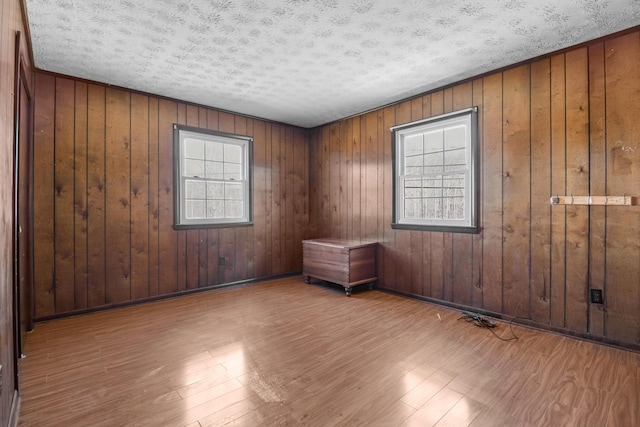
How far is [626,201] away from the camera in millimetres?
2500

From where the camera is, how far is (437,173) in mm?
3762

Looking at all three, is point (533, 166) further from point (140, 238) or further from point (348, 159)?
point (140, 238)

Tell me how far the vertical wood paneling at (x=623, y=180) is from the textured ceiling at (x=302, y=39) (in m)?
0.28

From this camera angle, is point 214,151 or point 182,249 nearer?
point 182,249

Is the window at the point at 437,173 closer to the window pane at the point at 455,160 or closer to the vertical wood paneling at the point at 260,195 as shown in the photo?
the window pane at the point at 455,160

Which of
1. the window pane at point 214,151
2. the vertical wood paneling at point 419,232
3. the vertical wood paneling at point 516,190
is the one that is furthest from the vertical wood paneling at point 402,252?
the window pane at point 214,151

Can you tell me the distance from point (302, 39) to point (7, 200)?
230cm

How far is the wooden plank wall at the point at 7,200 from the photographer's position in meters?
1.45

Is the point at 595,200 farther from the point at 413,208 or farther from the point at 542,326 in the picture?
the point at 413,208

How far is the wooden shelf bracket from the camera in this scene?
2.50 meters

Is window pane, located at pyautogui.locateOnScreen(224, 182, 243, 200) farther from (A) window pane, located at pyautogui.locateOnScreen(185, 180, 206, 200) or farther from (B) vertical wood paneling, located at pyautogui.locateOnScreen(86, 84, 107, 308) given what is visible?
(B) vertical wood paneling, located at pyautogui.locateOnScreen(86, 84, 107, 308)

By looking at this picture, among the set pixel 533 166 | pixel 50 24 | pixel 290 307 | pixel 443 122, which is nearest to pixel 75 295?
pixel 290 307

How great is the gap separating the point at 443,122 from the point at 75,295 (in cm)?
456

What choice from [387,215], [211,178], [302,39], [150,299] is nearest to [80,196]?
[150,299]
